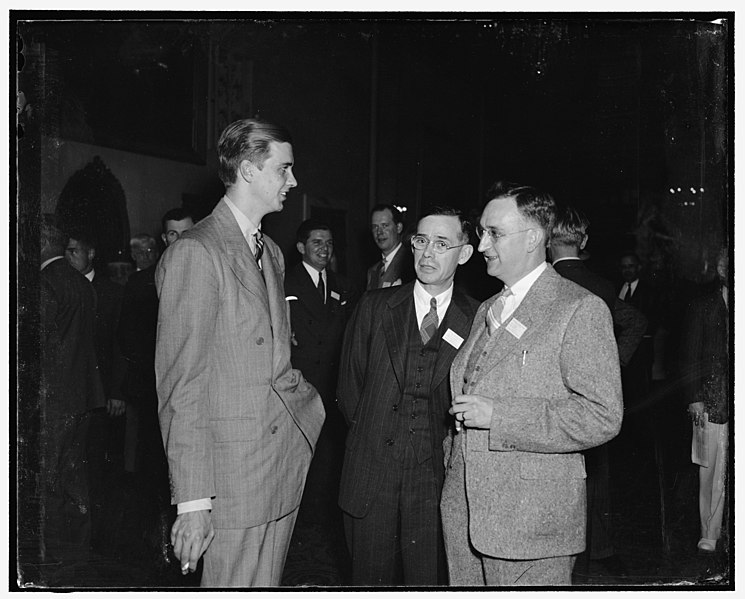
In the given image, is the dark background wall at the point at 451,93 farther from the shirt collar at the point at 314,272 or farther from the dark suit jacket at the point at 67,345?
the shirt collar at the point at 314,272

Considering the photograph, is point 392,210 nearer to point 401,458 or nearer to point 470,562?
point 401,458

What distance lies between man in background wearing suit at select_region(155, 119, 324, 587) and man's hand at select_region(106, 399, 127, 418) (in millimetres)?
865

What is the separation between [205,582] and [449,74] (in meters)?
2.47

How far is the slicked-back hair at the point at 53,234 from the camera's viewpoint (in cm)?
301

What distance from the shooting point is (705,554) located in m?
3.08

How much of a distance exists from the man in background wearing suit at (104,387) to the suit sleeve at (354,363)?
1000mm

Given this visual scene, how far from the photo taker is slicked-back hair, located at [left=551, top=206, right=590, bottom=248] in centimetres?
370

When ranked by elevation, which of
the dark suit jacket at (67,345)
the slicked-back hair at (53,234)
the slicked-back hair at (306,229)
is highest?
the slicked-back hair at (306,229)

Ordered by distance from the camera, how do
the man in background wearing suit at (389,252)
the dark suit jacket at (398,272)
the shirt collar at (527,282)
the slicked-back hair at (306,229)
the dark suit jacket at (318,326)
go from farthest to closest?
the slicked-back hair at (306,229)
the dark suit jacket at (318,326)
the man in background wearing suit at (389,252)
the dark suit jacket at (398,272)
the shirt collar at (527,282)

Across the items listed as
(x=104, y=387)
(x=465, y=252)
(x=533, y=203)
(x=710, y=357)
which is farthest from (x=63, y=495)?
(x=710, y=357)

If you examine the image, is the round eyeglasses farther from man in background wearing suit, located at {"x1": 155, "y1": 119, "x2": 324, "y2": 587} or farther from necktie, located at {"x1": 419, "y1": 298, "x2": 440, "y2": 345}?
man in background wearing suit, located at {"x1": 155, "y1": 119, "x2": 324, "y2": 587}

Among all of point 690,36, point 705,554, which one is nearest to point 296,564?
point 705,554

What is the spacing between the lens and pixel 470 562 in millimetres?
2668

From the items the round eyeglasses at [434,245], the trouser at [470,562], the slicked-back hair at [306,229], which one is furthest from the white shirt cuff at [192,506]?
the slicked-back hair at [306,229]
